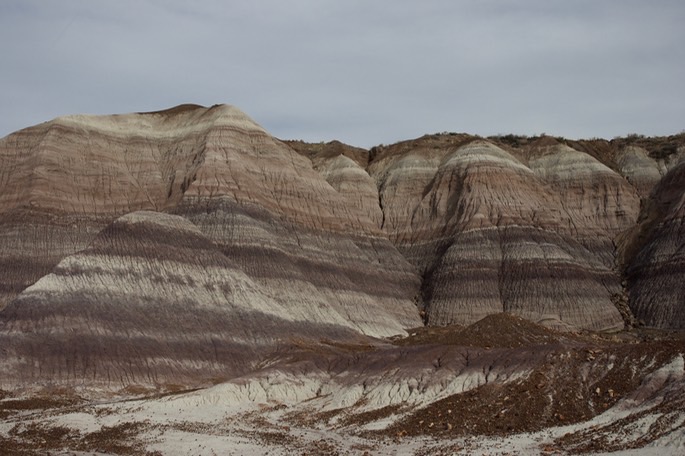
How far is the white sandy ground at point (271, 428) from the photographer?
3391 centimetres

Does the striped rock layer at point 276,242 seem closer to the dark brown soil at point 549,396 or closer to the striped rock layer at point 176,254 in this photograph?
the striped rock layer at point 176,254

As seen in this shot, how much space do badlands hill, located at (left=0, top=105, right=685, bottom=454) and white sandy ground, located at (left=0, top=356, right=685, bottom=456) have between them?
745 mm

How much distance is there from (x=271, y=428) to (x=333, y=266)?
51128 mm

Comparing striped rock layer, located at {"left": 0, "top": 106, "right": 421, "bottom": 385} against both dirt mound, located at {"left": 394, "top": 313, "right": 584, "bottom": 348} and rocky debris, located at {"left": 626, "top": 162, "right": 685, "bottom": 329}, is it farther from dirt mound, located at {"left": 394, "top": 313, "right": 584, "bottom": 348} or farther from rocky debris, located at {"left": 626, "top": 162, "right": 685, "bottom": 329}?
rocky debris, located at {"left": 626, "top": 162, "right": 685, "bottom": 329}

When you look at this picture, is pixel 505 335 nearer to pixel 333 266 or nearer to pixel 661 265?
pixel 333 266

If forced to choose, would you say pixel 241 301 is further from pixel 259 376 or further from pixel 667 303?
pixel 667 303

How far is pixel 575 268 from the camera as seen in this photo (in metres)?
100

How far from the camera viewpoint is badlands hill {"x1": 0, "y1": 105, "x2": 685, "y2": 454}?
53062mm

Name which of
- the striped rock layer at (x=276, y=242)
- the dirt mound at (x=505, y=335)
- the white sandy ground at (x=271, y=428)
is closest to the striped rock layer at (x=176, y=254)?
the striped rock layer at (x=276, y=242)

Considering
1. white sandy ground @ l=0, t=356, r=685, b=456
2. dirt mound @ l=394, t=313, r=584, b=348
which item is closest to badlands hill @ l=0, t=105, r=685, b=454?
dirt mound @ l=394, t=313, r=584, b=348

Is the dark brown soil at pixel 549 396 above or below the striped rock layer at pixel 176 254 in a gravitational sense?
below

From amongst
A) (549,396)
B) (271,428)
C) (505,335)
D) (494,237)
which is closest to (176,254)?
(505,335)

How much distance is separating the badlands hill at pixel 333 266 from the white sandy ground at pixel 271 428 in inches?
29.3

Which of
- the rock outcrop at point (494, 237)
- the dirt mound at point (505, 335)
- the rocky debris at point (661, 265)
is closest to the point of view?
the dirt mound at point (505, 335)
